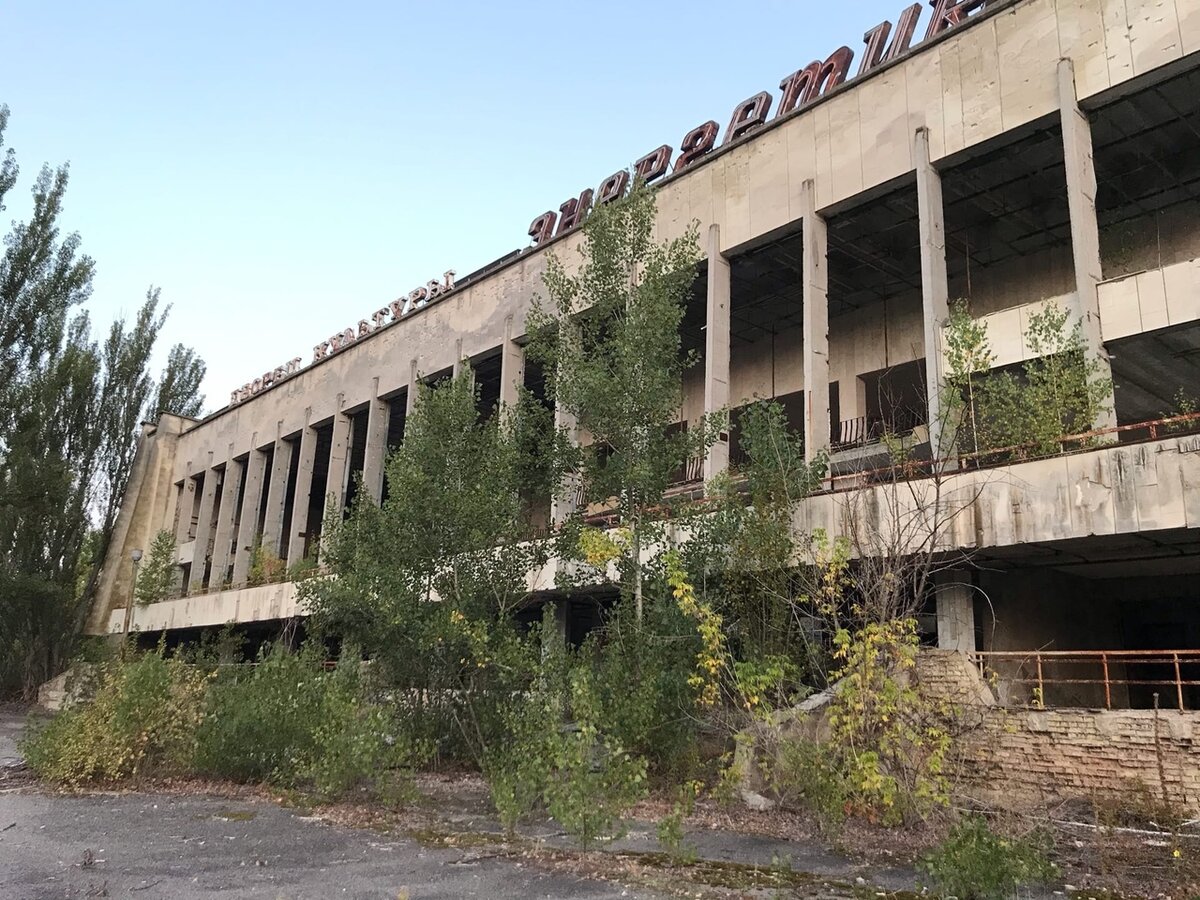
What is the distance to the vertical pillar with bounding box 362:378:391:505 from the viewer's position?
31.3 metres

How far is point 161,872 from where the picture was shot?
736cm

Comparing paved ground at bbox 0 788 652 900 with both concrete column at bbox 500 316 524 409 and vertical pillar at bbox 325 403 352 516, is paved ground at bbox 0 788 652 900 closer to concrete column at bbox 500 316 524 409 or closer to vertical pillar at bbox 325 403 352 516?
concrete column at bbox 500 316 524 409

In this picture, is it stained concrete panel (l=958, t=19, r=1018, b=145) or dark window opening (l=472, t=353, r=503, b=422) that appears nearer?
stained concrete panel (l=958, t=19, r=1018, b=145)

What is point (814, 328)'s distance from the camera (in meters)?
19.6

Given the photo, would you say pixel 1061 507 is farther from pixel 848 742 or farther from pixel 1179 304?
pixel 848 742

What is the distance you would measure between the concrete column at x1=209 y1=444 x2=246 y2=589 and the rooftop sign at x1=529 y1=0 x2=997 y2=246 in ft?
75.2

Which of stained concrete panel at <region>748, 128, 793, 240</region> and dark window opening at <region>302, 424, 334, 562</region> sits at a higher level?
stained concrete panel at <region>748, 128, 793, 240</region>

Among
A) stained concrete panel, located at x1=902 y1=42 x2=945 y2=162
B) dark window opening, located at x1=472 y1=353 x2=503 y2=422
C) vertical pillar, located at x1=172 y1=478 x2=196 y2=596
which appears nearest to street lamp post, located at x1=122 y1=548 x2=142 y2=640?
vertical pillar, located at x1=172 y1=478 x2=196 y2=596

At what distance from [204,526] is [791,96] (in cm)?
3480

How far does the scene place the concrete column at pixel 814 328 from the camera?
61.7ft

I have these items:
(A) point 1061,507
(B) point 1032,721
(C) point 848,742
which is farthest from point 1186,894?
(A) point 1061,507

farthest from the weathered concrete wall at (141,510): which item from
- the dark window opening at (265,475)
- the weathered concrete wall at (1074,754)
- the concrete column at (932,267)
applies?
the weathered concrete wall at (1074,754)

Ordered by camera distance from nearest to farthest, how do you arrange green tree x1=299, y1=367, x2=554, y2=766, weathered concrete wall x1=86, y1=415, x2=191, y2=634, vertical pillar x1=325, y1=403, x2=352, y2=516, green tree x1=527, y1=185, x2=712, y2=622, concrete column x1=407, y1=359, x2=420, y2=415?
green tree x1=299, y1=367, x2=554, y2=766 → green tree x1=527, y1=185, x2=712, y2=622 → concrete column x1=407, y1=359, x2=420, y2=415 → vertical pillar x1=325, y1=403, x2=352, y2=516 → weathered concrete wall x1=86, y1=415, x2=191, y2=634

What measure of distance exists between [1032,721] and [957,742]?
6.92 feet
